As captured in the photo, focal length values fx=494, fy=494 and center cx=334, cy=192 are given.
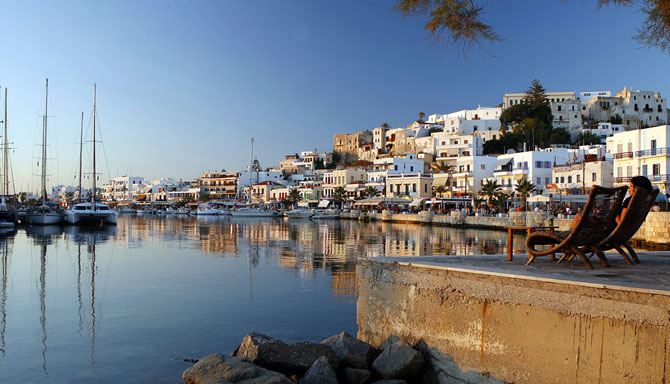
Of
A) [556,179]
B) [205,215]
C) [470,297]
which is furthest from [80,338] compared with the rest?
[205,215]

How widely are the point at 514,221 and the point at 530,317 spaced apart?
1438 inches

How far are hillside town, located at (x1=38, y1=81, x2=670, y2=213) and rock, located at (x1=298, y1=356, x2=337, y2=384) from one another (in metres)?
40.4

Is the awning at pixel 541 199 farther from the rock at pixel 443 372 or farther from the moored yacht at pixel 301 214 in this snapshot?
the rock at pixel 443 372

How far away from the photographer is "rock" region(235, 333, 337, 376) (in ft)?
19.5

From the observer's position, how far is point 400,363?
18.5 ft

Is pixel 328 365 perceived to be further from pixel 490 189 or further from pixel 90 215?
pixel 490 189

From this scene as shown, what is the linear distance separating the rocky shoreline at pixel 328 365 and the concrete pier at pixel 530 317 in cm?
14

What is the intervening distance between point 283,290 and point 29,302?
6.04 meters

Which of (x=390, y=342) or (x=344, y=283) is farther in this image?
(x=344, y=283)

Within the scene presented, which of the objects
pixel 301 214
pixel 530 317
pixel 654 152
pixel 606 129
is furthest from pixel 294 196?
pixel 530 317

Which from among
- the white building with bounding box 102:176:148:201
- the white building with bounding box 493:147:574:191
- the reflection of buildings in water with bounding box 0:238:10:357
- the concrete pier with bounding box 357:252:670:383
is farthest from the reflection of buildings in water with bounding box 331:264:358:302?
the white building with bounding box 102:176:148:201

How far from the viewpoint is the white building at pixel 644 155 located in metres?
38.5

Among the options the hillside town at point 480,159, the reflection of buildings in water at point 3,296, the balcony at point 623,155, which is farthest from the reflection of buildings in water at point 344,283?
the balcony at point 623,155

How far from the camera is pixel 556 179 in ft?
174
